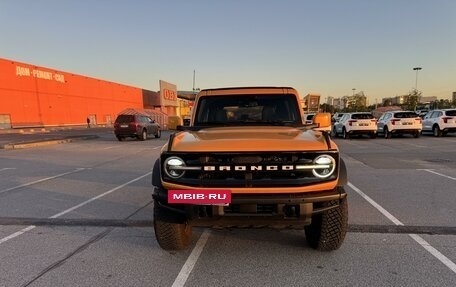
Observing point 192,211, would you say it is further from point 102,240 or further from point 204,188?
point 102,240

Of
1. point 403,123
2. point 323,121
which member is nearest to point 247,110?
point 323,121

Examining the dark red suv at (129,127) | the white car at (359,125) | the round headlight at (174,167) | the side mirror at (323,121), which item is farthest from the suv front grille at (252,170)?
the dark red suv at (129,127)

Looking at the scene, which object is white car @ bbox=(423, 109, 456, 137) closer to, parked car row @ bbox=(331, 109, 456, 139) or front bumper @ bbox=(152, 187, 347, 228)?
parked car row @ bbox=(331, 109, 456, 139)

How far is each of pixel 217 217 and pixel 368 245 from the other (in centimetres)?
207

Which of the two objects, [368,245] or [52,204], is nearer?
[368,245]

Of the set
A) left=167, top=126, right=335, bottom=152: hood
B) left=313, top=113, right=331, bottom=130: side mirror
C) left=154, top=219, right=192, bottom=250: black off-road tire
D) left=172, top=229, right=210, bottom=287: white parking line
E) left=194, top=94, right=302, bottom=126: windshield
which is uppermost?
left=194, top=94, right=302, bottom=126: windshield

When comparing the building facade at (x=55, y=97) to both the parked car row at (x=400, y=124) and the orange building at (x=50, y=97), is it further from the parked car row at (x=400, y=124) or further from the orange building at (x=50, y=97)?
the parked car row at (x=400, y=124)

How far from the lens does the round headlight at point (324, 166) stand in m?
4.11

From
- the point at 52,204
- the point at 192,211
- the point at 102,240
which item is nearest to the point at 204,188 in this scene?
the point at 192,211

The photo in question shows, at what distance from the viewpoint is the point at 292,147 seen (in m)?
4.09

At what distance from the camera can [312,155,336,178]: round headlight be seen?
13.5ft

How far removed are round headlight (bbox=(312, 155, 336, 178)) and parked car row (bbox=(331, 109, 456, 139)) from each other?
2263cm

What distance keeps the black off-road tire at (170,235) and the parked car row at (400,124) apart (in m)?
22.7

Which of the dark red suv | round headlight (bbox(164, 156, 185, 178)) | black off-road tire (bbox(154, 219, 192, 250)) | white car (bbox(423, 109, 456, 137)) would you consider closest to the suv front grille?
round headlight (bbox(164, 156, 185, 178))
